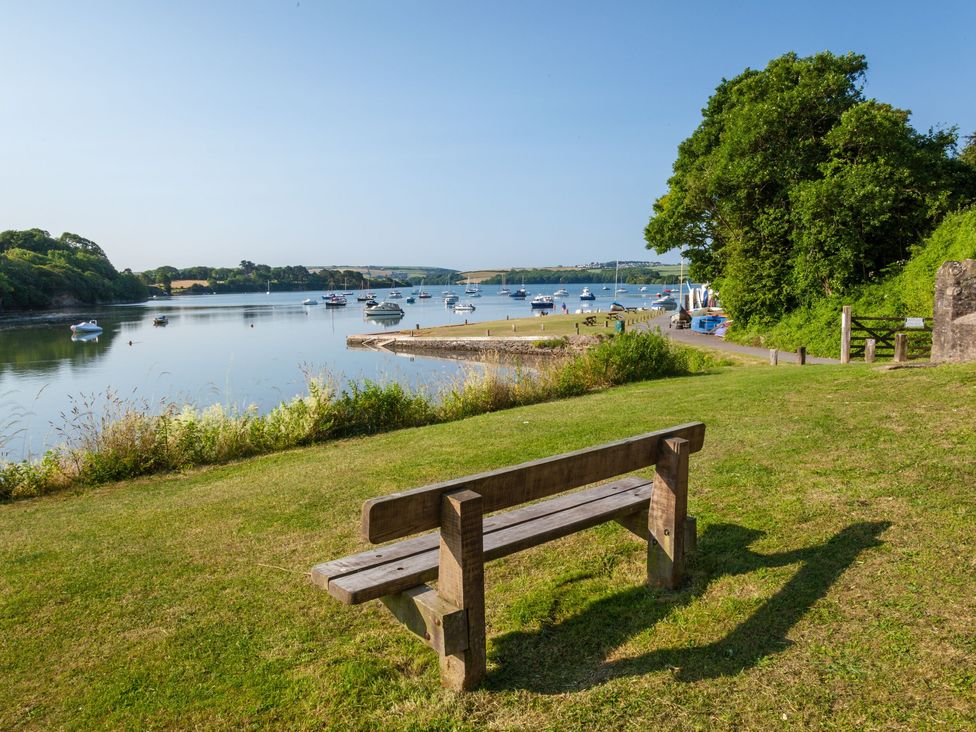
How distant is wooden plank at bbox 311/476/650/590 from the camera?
314 cm

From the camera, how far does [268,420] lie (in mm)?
10570

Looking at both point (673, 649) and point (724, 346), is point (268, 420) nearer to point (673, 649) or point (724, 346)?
point (673, 649)

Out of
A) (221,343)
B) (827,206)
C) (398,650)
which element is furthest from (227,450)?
(221,343)

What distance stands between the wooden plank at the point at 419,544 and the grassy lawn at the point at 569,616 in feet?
1.85

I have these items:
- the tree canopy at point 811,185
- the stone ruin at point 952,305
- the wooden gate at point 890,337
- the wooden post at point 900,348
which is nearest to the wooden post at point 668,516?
the stone ruin at point 952,305

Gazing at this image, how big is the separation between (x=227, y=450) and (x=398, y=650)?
713 centimetres

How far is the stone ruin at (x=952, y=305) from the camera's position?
12.2 m

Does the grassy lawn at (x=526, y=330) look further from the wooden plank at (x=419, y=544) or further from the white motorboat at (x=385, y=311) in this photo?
the wooden plank at (x=419, y=544)

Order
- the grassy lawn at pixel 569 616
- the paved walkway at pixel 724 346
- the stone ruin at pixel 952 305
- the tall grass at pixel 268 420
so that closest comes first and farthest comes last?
the grassy lawn at pixel 569 616 → the tall grass at pixel 268 420 → the stone ruin at pixel 952 305 → the paved walkway at pixel 724 346

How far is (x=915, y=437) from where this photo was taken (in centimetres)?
657

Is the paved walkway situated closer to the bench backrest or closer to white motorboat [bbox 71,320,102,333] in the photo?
the bench backrest

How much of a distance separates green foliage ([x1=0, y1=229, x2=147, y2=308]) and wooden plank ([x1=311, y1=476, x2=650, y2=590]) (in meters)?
111

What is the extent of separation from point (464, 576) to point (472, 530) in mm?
226

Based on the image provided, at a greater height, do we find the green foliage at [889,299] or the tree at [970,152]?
the tree at [970,152]
